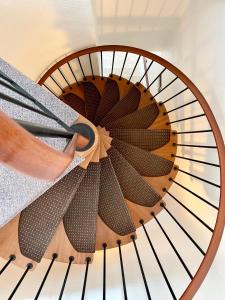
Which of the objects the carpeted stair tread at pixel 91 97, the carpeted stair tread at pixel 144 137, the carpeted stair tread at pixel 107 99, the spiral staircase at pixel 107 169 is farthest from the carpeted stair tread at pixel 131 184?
the carpeted stair tread at pixel 91 97

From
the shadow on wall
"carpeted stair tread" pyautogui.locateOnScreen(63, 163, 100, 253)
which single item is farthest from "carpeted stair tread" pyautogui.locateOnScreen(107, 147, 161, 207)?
the shadow on wall

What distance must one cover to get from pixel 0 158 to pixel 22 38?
2075 millimetres

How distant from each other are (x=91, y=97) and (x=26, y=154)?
9.50 feet

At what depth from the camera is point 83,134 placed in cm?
163

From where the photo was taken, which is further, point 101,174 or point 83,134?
point 101,174

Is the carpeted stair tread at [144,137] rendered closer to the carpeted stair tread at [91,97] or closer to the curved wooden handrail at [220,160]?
the carpeted stair tread at [91,97]

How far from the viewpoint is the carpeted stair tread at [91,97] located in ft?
11.6

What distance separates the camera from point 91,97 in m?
3.58

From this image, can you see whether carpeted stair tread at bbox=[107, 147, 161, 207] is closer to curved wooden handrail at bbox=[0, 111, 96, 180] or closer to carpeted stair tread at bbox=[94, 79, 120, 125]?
carpeted stair tread at bbox=[94, 79, 120, 125]

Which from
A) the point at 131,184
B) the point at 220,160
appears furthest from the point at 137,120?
the point at 220,160

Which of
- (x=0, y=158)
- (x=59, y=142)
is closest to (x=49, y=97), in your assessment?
(x=59, y=142)

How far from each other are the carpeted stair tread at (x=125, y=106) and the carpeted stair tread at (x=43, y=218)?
4.32 feet

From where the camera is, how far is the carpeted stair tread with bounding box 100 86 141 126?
335cm

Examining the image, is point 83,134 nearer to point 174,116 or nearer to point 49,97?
point 49,97
